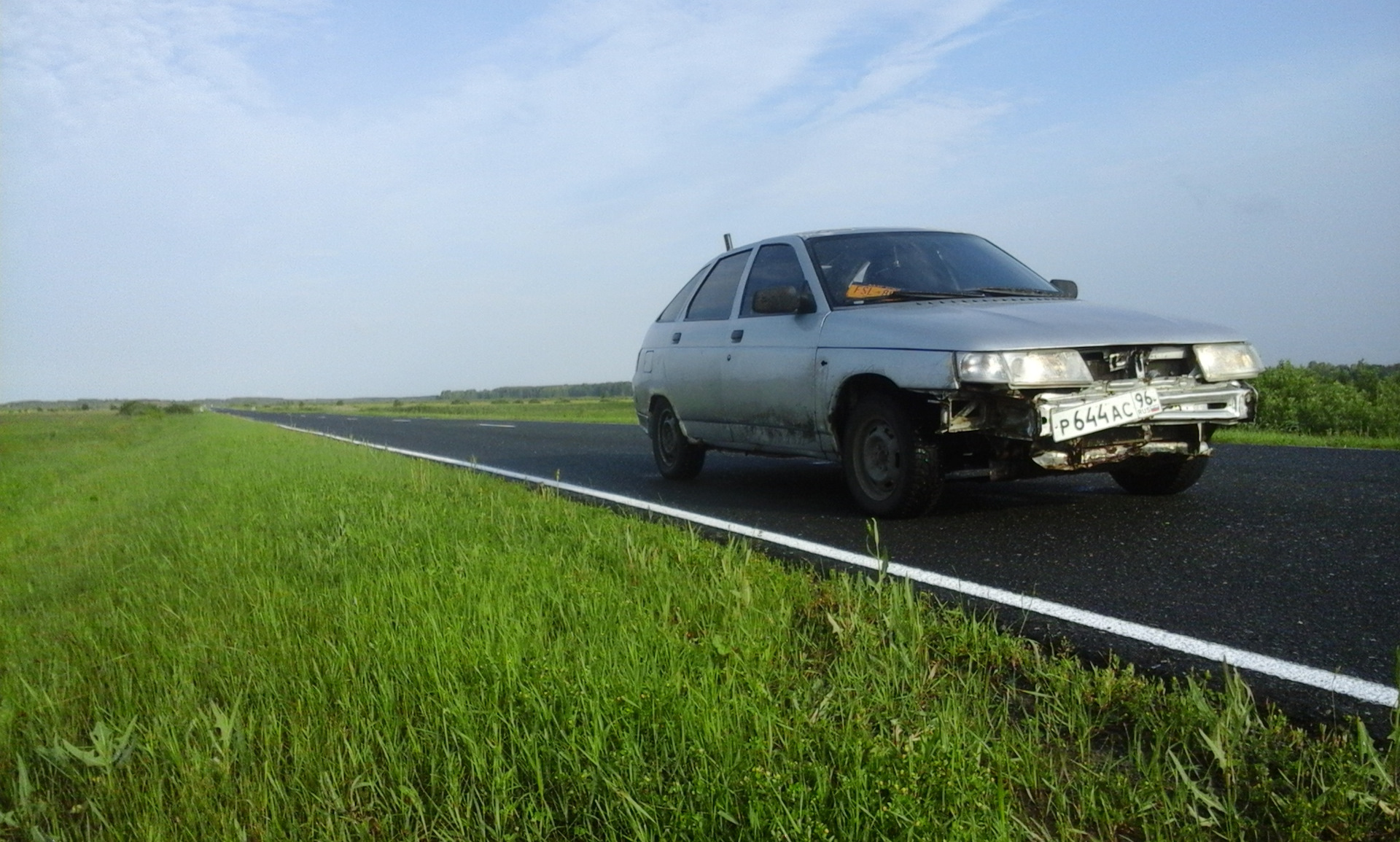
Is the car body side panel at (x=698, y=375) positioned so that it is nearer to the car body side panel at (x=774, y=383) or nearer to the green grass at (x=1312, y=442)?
the car body side panel at (x=774, y=383)

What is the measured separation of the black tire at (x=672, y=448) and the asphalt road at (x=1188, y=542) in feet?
0.55

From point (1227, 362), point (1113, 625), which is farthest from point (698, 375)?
point (1113, 625)

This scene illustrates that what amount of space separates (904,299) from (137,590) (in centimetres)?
436

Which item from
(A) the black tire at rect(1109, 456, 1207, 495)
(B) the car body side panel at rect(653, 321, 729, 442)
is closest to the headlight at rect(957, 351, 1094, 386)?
(A) the black tire at rect(1109, 456, 1207, 495)

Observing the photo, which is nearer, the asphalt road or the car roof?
the asphalt road

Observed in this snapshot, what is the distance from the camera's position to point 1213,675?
2771 millimetres

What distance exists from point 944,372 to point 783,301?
4.61 feet

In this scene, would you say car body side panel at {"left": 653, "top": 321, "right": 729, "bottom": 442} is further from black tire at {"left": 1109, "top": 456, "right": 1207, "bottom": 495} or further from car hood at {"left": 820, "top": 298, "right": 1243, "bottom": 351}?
black tire at {"left": 1109, "top": 456, "right": 1207, "bottom": 495}

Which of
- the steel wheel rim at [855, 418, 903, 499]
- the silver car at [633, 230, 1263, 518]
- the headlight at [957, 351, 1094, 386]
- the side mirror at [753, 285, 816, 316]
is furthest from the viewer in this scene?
the side mirror at [753, 285, 816, 316]

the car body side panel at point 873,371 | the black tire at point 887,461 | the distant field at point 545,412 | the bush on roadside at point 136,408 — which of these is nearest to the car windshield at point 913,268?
the car body side panel at point 873,371

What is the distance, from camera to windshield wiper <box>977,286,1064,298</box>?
6.00m

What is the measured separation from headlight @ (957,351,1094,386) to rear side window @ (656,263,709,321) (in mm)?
3497

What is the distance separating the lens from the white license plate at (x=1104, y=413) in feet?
15.6

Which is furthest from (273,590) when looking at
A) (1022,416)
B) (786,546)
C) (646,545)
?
(1022,416)
